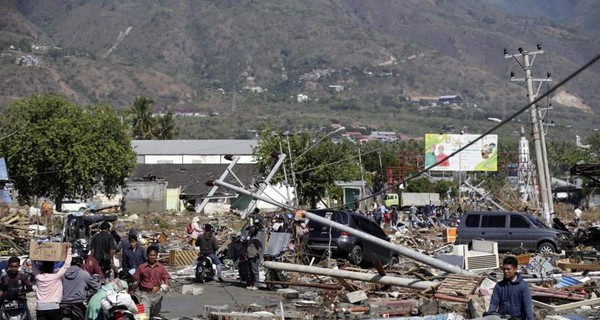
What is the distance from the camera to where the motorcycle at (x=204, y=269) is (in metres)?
23.6

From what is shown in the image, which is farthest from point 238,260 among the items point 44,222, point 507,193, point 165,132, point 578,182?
point 165,132

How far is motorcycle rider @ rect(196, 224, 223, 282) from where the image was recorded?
909 inches

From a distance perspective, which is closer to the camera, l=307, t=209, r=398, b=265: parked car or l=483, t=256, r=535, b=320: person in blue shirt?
l=483, t=256, r=535, b=320: person in blue shirt

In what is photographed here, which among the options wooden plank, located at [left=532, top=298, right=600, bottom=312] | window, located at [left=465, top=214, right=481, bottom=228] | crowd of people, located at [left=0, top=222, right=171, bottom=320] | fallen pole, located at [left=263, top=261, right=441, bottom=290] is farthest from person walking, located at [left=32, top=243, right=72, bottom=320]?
window, located at [left=465, top=214, right=481, bottom=228]

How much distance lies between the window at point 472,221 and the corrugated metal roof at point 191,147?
106873mm

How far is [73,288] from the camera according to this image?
46.9 ft

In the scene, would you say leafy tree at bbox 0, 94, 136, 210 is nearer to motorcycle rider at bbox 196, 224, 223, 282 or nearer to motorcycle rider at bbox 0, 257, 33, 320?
motorcycle rider at bbox 196, 224, 223, 282

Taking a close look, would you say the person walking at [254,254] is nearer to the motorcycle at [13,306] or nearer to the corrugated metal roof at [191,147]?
the motorcycle at [13,306]

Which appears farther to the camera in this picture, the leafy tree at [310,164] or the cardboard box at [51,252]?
the leafy tree at [310,164]

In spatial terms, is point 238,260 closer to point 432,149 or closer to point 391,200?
point 391,200

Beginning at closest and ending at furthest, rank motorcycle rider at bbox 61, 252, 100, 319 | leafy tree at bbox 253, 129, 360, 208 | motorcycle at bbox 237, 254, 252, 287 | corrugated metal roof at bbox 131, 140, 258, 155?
motorcycle rider at bbox 61, 252, 100, 319 < motorcycle at bbox 237, 254, 252, 287 < leafy tree at bbox 253, 129, 360, 208 < corrugated metal roof at bbox 131, 140, 258, 155

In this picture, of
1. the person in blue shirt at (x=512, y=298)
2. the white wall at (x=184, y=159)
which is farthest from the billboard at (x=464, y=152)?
the person in blue shirt at (x=512, y=298)

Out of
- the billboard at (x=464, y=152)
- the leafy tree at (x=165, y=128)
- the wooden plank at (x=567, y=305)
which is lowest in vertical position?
the wooden plank at (x=567, y=305)

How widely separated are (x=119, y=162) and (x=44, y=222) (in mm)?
27469
